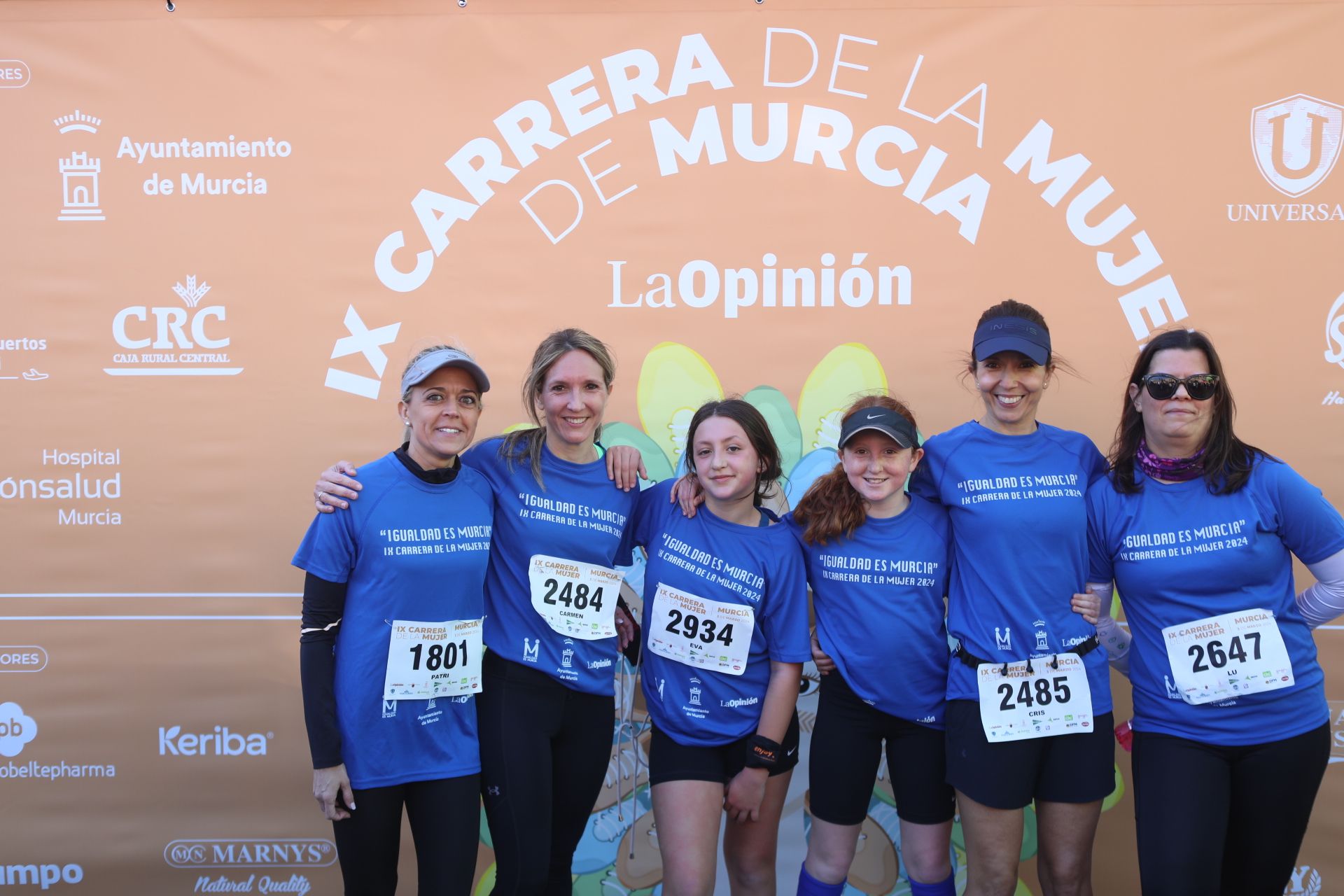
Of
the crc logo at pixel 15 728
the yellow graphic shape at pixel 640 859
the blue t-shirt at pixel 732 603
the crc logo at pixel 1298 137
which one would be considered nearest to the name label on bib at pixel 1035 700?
the blue t-shirt at pixel 732 603

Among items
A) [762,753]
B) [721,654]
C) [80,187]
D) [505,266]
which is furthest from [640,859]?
[80,187]

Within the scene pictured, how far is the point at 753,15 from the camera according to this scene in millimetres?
3104

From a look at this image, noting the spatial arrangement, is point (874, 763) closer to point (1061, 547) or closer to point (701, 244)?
point (1061, 547)

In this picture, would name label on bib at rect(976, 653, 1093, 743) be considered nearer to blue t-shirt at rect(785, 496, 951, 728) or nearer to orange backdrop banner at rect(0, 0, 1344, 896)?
blue t-shirt at rect(785, 496, 951, 728)

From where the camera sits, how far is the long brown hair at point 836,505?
2.41 meters

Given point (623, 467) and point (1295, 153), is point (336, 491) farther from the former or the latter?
point (1295, 153)

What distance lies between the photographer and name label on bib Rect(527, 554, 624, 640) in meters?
2.32

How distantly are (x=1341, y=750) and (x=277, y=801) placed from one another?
3.75 m

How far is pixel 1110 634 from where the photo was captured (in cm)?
247

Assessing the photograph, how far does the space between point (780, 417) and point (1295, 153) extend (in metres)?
1.96

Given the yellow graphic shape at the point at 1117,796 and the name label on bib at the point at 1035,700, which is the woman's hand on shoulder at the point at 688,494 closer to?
the name label on bib at the point at 1035,700

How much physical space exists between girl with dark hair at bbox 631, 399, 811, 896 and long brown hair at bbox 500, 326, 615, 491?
1.09 feet

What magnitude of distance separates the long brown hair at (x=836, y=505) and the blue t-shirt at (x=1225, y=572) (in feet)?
2.08

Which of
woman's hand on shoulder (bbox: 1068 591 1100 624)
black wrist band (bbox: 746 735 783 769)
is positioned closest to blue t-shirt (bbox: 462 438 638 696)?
black wrist band (bbox: 746 735 783 769)
